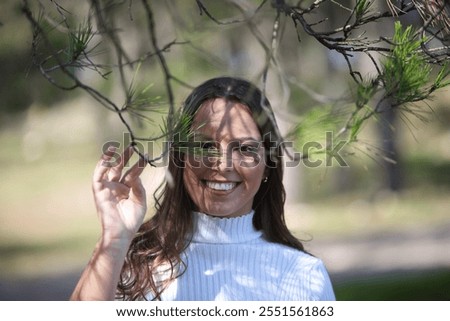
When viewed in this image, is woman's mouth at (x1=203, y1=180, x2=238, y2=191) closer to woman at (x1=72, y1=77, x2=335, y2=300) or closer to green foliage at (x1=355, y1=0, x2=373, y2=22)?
woman at (x1=72, y1=77, x2=335, y2=300)

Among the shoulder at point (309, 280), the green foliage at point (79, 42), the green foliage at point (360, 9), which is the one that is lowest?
the shoulder at point (309, 280)

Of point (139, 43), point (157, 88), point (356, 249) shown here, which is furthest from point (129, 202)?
point (356, 249)

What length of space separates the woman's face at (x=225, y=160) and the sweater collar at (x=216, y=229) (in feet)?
0.07

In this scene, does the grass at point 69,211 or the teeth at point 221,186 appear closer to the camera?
the teeth at point 221,186

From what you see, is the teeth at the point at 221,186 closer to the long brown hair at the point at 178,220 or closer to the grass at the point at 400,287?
the long brown hair at the point at 178,220

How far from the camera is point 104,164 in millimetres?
1079

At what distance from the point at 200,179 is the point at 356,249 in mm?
3370

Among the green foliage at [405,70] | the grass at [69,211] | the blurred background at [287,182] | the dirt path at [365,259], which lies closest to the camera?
the green foliage at [405,70]

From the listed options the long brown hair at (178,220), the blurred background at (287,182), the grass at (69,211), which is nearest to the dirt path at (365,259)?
the blurred background at (287,182)

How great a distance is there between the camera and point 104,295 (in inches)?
41.1

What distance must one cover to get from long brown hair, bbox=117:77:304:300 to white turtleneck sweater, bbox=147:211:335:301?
0.02 metres

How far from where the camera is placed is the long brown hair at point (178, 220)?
115 centimetres

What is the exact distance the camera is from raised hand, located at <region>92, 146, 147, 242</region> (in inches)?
41.4

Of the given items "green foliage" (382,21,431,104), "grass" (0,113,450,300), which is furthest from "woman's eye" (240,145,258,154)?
"grass" (0,113,450,300)
